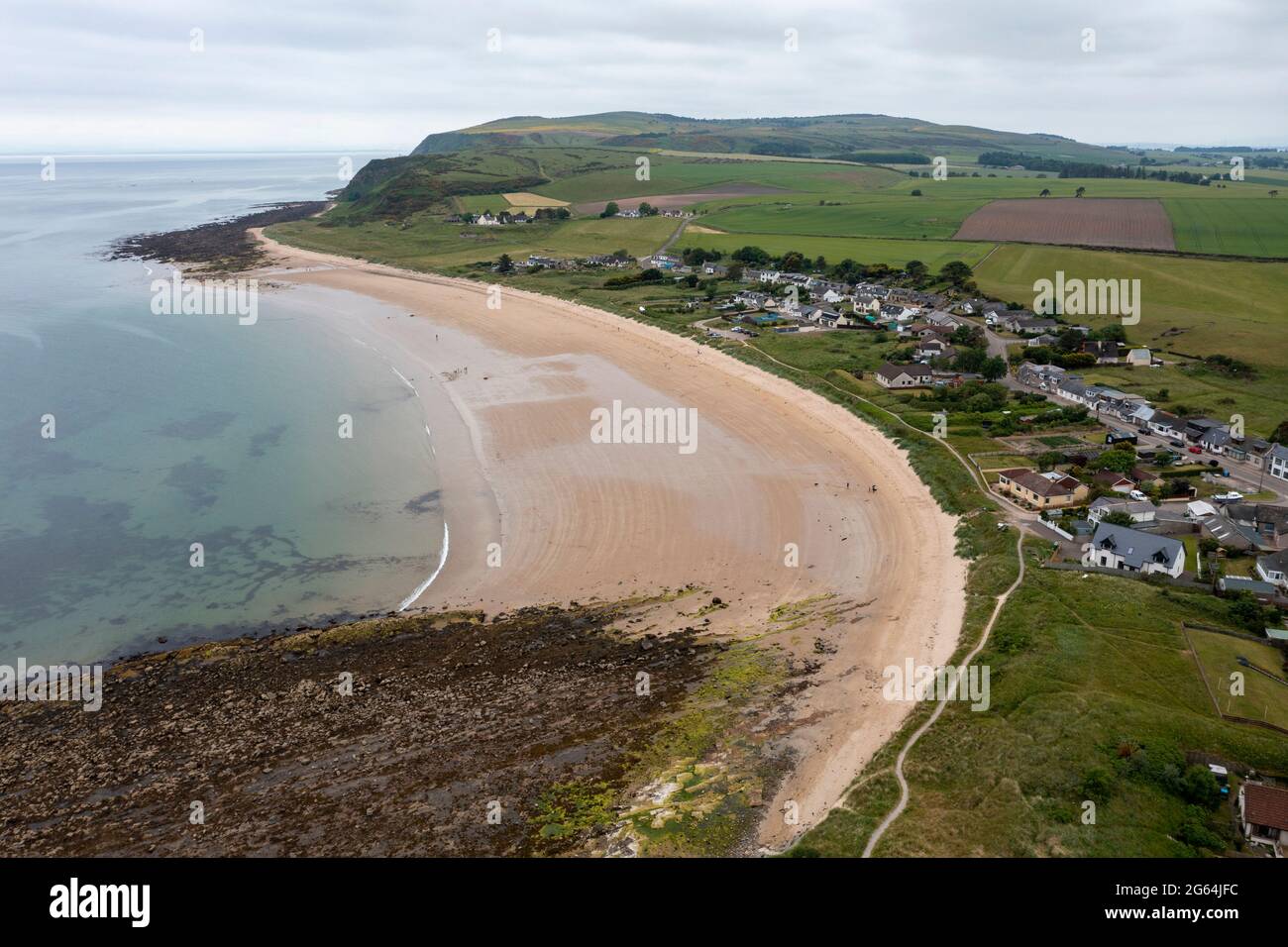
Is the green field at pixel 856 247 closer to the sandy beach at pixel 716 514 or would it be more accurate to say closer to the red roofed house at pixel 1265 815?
the sandy beach at pixel 716 514

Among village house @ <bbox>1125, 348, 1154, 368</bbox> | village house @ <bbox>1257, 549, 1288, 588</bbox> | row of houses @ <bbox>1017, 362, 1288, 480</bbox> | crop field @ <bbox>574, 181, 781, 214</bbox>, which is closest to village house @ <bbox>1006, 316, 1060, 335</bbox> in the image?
village house @ <bbox>1125, 348, 1154, 368</bbox>

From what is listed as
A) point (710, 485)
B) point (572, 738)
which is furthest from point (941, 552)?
point (572, 738)

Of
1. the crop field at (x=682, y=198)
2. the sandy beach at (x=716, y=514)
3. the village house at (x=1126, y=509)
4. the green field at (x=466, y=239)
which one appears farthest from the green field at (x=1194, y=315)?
the crop field at (x=682, y=198)

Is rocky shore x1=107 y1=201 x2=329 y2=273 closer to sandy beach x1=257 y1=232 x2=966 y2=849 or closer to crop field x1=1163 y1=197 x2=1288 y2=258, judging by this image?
sandy beach x1=257 y1=232 x2=966 y2=849

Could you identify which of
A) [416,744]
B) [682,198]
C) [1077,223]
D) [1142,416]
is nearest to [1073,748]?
[416,744]

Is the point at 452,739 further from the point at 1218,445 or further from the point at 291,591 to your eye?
the point at 1218,445

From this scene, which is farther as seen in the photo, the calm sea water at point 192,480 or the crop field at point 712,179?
the crop field at point 712,179
